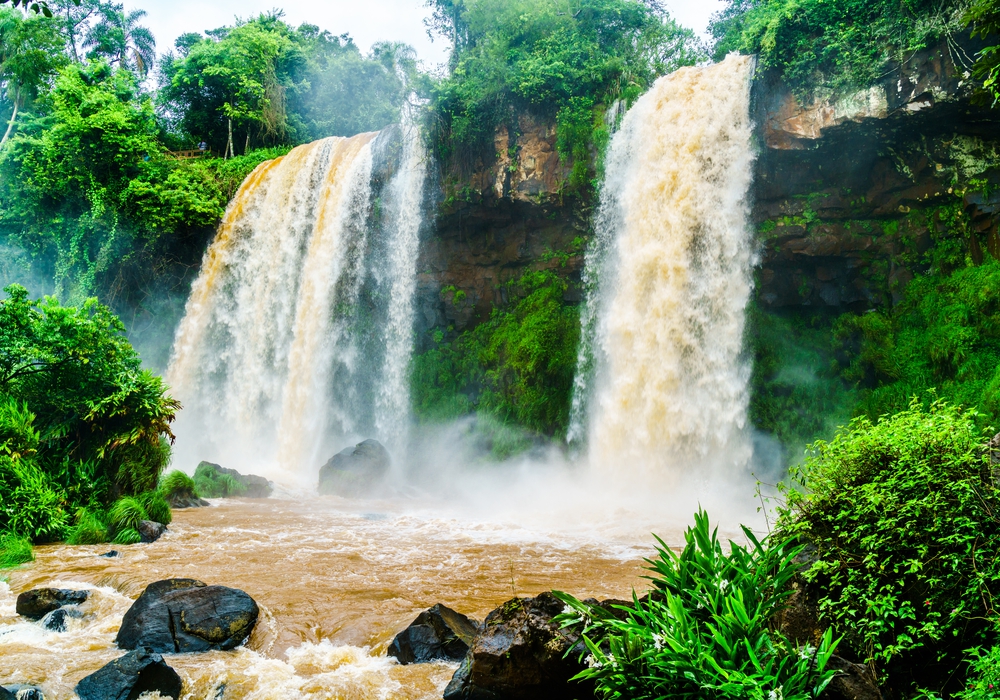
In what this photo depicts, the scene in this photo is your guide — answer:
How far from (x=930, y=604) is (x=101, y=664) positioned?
5666mm

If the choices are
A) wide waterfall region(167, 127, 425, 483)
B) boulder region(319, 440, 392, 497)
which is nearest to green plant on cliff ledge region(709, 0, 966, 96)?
wide waterfall region(167, 127, 425, 483)

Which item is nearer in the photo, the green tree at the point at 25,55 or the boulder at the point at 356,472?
the boulder at the point at 356,472

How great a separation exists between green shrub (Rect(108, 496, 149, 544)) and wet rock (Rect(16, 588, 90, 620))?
298 cm

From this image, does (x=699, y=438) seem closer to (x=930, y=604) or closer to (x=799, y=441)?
(x=799, y=441)

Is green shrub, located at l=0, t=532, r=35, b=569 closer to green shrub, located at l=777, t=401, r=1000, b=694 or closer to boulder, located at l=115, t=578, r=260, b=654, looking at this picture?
boulder, located at l=115, t=578, r=260, b=654

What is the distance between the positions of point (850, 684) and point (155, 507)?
31.8ft

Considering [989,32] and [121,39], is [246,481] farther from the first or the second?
[121,39]

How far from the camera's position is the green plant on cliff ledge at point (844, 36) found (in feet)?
Answer: 36.6

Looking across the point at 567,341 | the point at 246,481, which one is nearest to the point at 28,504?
the point at 246,481

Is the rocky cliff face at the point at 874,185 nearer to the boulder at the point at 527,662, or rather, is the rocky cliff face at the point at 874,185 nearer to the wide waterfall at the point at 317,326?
the wide waterfall at the point at 317,326

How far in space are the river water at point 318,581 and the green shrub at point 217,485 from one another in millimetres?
1330

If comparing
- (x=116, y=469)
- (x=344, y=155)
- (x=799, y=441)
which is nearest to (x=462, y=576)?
(x=116, y=469)

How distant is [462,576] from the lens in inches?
305

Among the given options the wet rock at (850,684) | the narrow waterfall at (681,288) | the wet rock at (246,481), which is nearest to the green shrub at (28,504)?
the wet rock at (246,481)
